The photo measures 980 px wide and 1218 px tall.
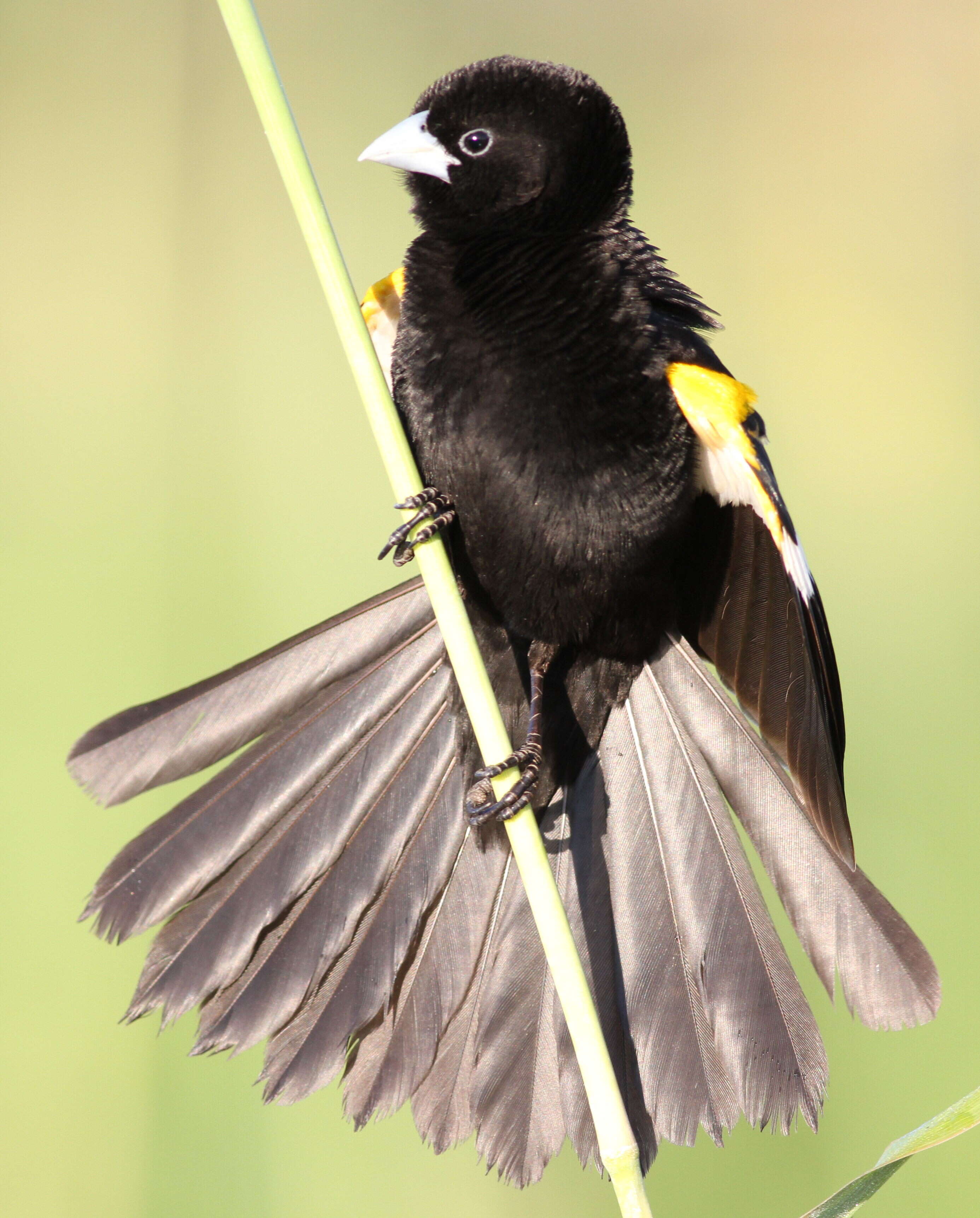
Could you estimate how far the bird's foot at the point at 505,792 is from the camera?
53 centimetres

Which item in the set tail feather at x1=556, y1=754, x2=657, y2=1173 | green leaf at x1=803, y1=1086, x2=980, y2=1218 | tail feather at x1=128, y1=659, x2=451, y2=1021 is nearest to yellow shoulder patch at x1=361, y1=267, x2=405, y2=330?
tail feather at x1=128, y1=659, x2=451, y2=1021

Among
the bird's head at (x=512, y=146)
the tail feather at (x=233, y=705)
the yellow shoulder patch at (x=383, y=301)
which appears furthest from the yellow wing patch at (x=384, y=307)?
the tail feather at (x=233, y=705)

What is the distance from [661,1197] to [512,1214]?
0.16 meters

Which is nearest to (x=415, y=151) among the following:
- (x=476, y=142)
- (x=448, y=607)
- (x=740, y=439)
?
(x=476, y=142)

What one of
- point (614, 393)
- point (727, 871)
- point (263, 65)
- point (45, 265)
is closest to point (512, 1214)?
point (727, 871)

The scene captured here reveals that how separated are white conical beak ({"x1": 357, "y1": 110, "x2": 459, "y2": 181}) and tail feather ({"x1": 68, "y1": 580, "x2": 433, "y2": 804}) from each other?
1.07 feet

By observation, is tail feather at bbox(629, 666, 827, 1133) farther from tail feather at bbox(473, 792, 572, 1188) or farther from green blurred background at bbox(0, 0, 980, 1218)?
green blurred background at bbox(0, 0, 980, 1218)

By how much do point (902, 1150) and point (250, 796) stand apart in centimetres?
49

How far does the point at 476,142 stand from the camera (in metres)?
0.77

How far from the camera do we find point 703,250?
5.40ft

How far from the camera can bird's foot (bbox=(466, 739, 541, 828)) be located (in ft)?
1.75

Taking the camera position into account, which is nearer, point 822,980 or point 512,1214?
point 822,980

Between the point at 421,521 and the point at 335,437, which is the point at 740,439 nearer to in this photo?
the point at 421,521

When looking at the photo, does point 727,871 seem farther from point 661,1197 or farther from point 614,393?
point 661,1197
